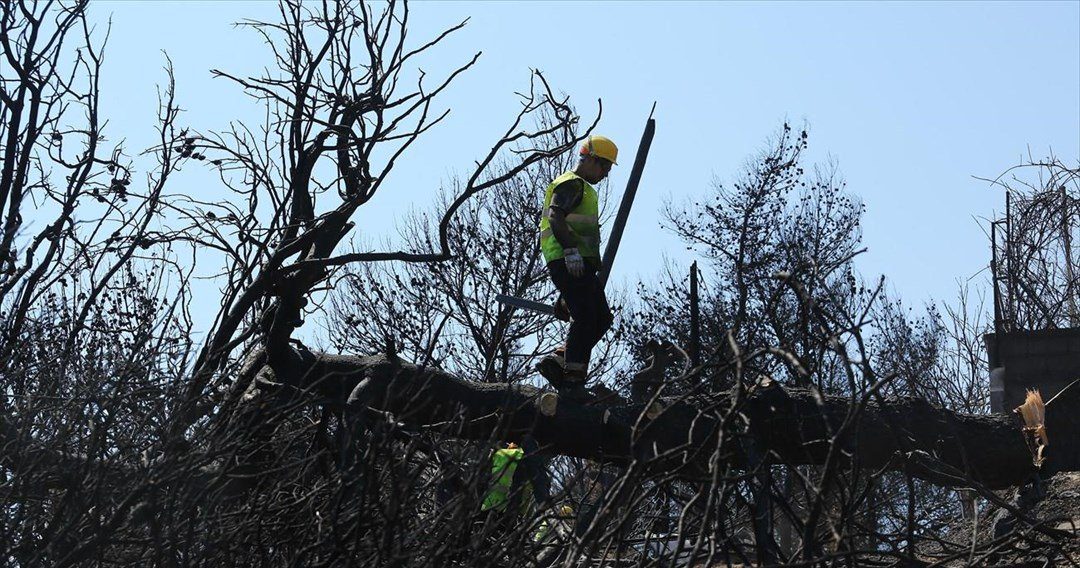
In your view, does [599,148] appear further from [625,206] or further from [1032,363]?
[1032,363]

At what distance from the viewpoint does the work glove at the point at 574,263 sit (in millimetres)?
7340

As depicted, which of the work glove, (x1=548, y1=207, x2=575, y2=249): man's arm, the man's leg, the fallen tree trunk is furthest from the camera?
(x1=548, y1=207, x2=575, y2=249): man's arm

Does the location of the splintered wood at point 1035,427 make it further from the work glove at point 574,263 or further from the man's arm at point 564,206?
the man's arm at point 564,206

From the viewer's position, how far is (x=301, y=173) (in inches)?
271

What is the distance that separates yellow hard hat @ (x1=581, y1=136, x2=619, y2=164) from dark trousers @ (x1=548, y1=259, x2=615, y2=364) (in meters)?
0.62

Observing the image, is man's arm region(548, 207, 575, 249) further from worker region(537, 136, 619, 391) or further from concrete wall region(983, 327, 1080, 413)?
concrete wall region(983, 327, 1080, 413)

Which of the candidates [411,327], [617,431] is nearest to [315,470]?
[617,431]

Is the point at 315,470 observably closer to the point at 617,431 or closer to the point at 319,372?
the point at 319,372

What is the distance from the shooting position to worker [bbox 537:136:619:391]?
7.23 metres

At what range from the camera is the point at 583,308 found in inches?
290

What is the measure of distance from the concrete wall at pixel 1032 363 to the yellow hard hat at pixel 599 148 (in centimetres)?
477

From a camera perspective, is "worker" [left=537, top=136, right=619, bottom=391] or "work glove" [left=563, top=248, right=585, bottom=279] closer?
"worker" [left=537, top=136, right=619, bottom=391]

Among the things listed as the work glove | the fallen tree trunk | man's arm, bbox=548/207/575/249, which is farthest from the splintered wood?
man's arm, bbox=548/207/575/249

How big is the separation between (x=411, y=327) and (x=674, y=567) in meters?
17.4
